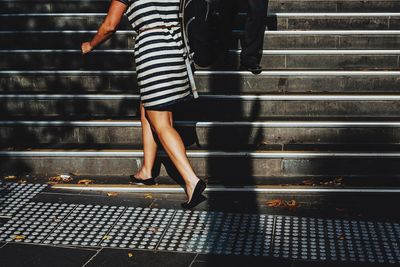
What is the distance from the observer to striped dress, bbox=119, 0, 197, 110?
5.01m

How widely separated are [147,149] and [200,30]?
1300 mm

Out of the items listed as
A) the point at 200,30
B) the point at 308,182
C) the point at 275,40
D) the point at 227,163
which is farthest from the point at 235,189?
the point at 275,40

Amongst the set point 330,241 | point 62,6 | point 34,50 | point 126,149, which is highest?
point 62,6

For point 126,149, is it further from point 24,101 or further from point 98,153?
point 24,101

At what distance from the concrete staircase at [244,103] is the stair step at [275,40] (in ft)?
0.04

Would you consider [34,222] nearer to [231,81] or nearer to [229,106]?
[229,106]

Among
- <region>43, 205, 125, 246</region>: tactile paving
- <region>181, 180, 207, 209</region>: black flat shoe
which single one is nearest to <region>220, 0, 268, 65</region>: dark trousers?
<region>181, 180, 207, 209</region>: black flat shoe

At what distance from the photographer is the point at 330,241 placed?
4.61m

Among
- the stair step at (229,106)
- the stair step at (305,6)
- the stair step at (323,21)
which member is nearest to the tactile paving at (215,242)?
the stair step at (229,106)

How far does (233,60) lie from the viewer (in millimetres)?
7148

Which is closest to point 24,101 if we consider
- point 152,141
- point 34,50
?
point 34,50

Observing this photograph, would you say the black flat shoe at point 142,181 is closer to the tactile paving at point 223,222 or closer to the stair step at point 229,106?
the tactile paving at point 223,222

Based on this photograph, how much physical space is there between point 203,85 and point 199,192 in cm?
201

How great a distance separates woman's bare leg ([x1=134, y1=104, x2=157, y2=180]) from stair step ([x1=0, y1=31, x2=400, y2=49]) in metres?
2.31
